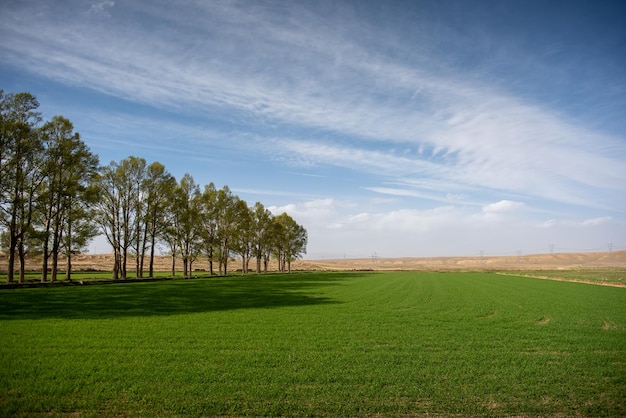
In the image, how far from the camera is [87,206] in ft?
144

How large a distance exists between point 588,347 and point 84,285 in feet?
155

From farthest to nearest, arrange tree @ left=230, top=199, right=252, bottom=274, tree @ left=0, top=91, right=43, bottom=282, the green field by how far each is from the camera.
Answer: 1. tree @ left=230, top=199, right=252, bottom=274
2. tree @ left=0, top=91, right=43, bottom=282
3. the green field

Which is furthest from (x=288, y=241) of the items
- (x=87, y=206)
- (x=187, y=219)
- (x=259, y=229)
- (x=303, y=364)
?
(x=303, y=364)

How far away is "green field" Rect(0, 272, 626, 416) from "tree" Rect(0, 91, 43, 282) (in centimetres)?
1767

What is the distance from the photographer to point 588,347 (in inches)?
618

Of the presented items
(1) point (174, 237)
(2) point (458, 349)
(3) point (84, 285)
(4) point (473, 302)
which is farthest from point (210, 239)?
(2) point (458, 349)

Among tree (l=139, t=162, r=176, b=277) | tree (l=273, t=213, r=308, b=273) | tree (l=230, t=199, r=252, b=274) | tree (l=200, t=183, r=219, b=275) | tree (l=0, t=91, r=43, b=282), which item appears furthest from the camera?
tree (l=273, t=213, r=308, b=273)

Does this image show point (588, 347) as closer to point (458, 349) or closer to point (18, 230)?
point (458, 349)

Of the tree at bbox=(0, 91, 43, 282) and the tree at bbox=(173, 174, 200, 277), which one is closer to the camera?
the tree at bbox=(0, 91, 43, 282)

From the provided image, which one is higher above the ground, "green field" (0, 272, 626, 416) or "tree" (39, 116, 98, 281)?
"tree" (39, 116, 98, 281)

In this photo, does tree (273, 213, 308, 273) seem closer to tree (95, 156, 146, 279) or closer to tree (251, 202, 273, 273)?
tree (251, 202, 273, 273)

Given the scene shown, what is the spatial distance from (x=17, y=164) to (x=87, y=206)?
9.54 meters

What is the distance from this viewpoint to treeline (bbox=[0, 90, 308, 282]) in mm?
35844

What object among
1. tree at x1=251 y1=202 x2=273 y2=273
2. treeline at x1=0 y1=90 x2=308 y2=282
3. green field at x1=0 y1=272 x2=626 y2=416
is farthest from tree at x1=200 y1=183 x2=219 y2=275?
green field at x1=0 y1=272 x2=626 y2=416
